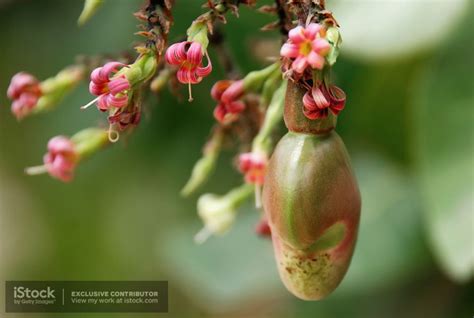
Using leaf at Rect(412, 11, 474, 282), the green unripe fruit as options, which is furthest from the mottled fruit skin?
leaf at Rect(412, 11, 474, 282)

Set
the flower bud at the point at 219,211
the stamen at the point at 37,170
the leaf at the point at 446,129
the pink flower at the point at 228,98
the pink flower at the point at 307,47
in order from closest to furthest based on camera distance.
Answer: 1. the pink flower at the point at 307,47
2. the pink flower at the point at 228,98
3. the stamen at the point at 37,170
4. the flower bud at the point at 219,211
5. the leaf at the point at 446,129

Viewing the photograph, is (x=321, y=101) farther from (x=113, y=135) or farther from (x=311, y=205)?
(x=113, y=135)

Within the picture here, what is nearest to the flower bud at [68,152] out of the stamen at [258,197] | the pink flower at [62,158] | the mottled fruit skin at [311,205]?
the pink flower at [62,158]

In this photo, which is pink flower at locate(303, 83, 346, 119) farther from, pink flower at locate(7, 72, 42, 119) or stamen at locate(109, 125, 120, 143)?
pink flower at locate(7, 72, 42, 119)

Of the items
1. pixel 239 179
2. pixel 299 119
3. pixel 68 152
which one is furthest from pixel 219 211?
pixel 239 179

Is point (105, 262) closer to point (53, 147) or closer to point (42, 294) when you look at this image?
point (42, 294)

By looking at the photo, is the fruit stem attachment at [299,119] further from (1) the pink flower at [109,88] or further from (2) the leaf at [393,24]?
(2) the leaf at [393,24]
